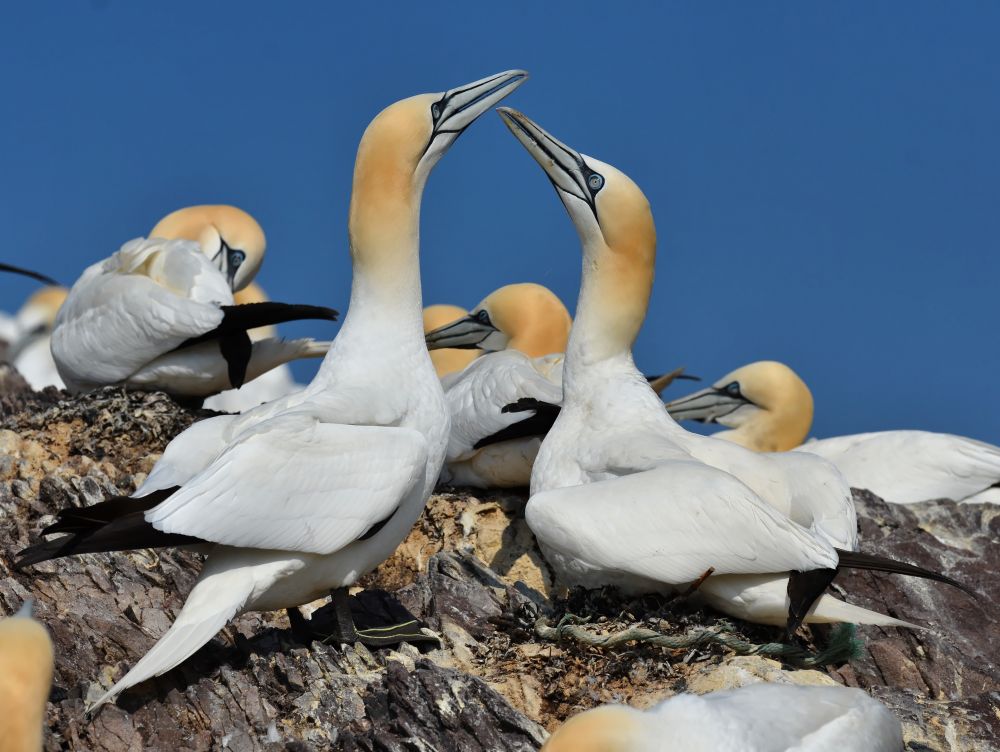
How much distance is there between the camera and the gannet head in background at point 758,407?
1194cm

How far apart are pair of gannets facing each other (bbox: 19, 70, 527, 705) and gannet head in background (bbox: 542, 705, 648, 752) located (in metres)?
1.64

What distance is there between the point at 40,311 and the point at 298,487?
18457 millimetres

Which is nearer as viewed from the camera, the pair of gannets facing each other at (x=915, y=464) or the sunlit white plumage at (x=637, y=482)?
the sunlit white plumage at (x=637, y=482)

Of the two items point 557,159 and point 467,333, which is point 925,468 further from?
point 557,159

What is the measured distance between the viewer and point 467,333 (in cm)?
1038

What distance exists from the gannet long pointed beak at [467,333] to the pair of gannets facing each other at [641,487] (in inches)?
111

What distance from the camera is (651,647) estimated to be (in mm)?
5852

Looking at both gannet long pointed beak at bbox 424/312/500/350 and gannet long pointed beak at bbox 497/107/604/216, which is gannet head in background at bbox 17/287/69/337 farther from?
gannet long pointed beak at bbox 497/107/604/216

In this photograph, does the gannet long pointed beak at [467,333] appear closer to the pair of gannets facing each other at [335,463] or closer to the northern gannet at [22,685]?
the pair of gannets facing each other at [335,463]

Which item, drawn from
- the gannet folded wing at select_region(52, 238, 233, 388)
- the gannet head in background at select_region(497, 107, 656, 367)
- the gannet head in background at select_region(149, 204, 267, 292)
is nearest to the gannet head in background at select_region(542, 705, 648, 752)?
the gannet head in background at select_region(497, 107, 656, 367)

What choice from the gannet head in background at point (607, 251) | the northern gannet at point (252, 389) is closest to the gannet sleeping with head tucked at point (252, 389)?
the northern gannet at point (252, 389)

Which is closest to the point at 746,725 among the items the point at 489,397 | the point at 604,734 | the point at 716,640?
the point at 604,734

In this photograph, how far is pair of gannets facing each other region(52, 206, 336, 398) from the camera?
9.13 m

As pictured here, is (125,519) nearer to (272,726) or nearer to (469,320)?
(272,726)
